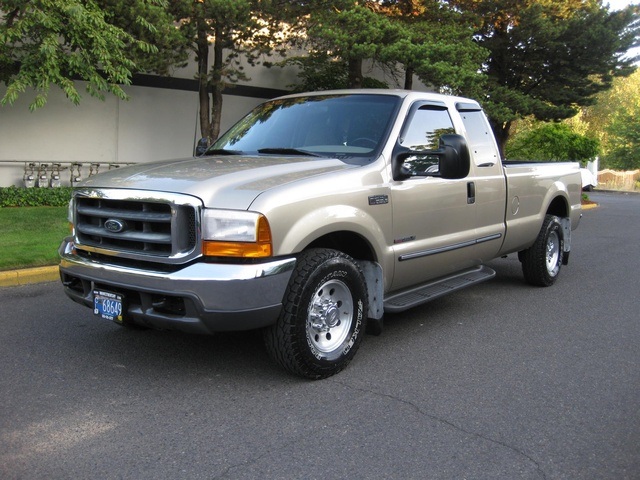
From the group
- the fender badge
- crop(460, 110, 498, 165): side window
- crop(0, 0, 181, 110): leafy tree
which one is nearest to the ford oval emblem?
the fender badge

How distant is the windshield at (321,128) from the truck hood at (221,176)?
0.37 metres

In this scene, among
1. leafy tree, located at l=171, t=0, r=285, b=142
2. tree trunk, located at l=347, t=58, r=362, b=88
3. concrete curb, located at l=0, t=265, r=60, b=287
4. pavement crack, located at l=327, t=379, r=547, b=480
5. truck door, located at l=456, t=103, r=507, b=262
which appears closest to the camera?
pavement crack, located at l=327, t=379, r=547, b=480

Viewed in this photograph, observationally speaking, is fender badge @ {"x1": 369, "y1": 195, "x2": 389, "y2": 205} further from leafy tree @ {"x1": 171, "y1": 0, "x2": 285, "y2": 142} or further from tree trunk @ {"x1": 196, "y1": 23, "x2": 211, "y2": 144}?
tree trunk @ {"x1": 196, "y1": 23, "x2": 211, "y2": 144}

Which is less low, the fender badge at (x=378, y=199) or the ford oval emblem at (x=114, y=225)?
the fender badge at (x=378, y=199)

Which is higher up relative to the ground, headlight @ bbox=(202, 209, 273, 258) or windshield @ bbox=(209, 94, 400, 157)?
windshield @ bbox=(209, 94, 400, 157)

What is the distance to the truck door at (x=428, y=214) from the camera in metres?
5.20

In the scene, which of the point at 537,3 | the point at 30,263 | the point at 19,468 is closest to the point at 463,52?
the point at 537,3

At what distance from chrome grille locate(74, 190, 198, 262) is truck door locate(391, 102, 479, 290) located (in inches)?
66.9

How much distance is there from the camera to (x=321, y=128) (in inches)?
219

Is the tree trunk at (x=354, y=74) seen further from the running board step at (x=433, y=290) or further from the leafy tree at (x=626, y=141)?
the leafy tree at (x=626, y=141)

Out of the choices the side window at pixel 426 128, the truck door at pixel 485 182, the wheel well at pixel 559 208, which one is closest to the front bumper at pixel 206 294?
the side window at pixel 426 128

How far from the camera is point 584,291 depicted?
25.2ft

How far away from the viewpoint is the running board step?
5.20 m

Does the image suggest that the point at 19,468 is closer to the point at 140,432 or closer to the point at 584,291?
the point at 140,432
